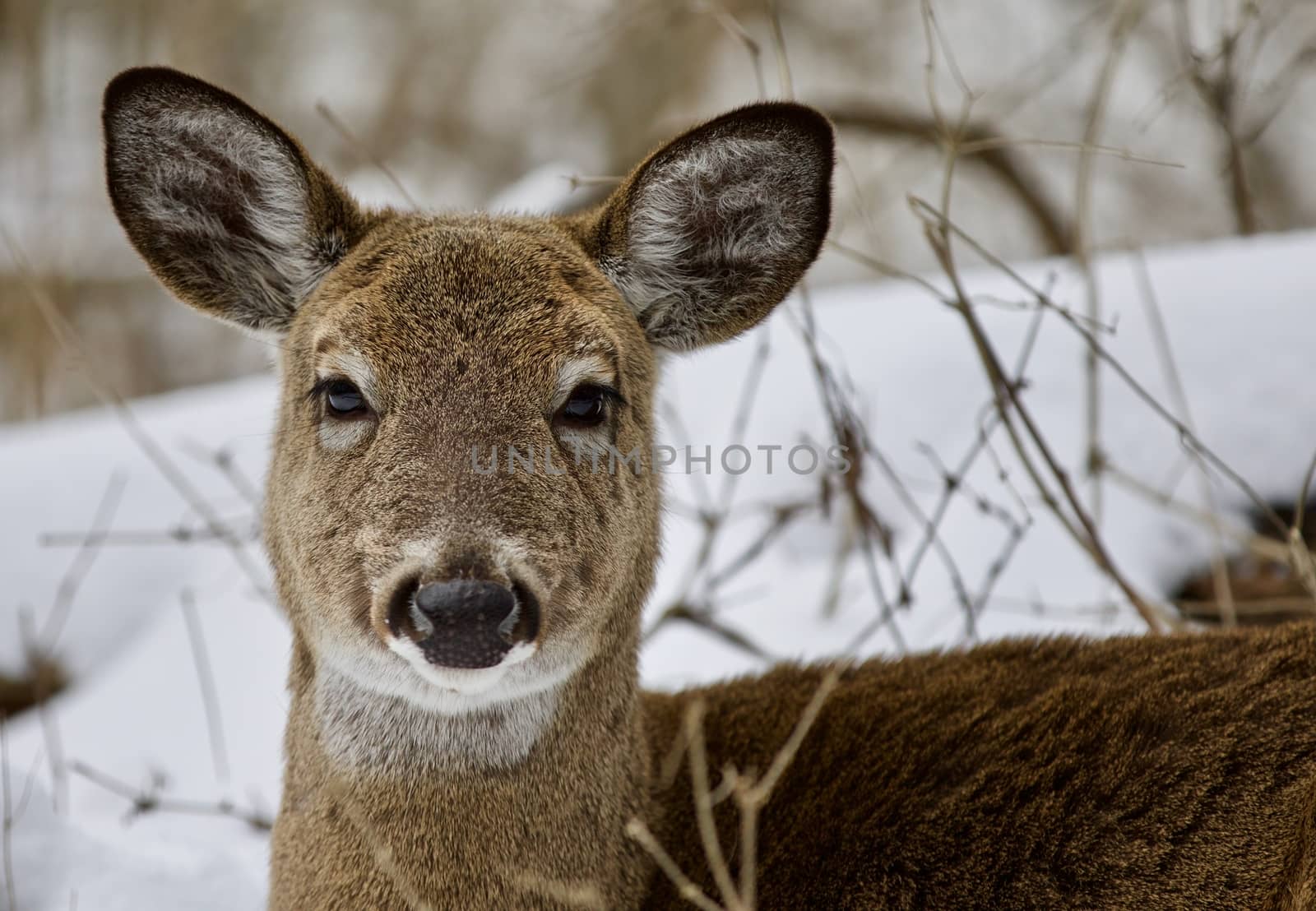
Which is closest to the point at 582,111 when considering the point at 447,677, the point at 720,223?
the point at 720,223

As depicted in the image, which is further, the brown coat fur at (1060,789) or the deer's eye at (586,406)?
the deer's eye at (586,406)

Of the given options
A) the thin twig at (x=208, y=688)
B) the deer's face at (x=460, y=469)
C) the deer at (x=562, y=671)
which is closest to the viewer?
the deer's face at (x=460, y=469)

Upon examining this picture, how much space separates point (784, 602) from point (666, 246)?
228 centimetres

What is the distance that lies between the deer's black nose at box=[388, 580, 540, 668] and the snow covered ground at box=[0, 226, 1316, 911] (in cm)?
194

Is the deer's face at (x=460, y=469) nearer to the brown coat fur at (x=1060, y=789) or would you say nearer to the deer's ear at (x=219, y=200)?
the deer's ear at (x=219, y=200)

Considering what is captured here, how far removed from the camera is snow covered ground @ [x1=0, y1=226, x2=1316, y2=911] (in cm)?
501

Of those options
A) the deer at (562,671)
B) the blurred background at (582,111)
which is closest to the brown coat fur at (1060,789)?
the deer at (562,671)

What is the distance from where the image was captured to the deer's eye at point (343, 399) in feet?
9.99

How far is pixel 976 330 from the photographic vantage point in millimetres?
4449

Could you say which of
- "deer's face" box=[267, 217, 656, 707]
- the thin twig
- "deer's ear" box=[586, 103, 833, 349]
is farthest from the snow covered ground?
"deer's face" box=[267, 217, 656, 707]

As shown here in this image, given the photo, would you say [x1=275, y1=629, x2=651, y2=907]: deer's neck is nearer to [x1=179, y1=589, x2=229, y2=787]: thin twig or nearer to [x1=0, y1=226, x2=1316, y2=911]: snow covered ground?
[x1=0, y1=226, x2=1316, y2=911]: snow covered ground

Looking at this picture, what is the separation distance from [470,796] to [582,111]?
9661 mm

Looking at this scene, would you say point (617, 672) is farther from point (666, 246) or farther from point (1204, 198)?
point (1204, 198)

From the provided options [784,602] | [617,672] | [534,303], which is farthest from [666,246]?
[784,602]
